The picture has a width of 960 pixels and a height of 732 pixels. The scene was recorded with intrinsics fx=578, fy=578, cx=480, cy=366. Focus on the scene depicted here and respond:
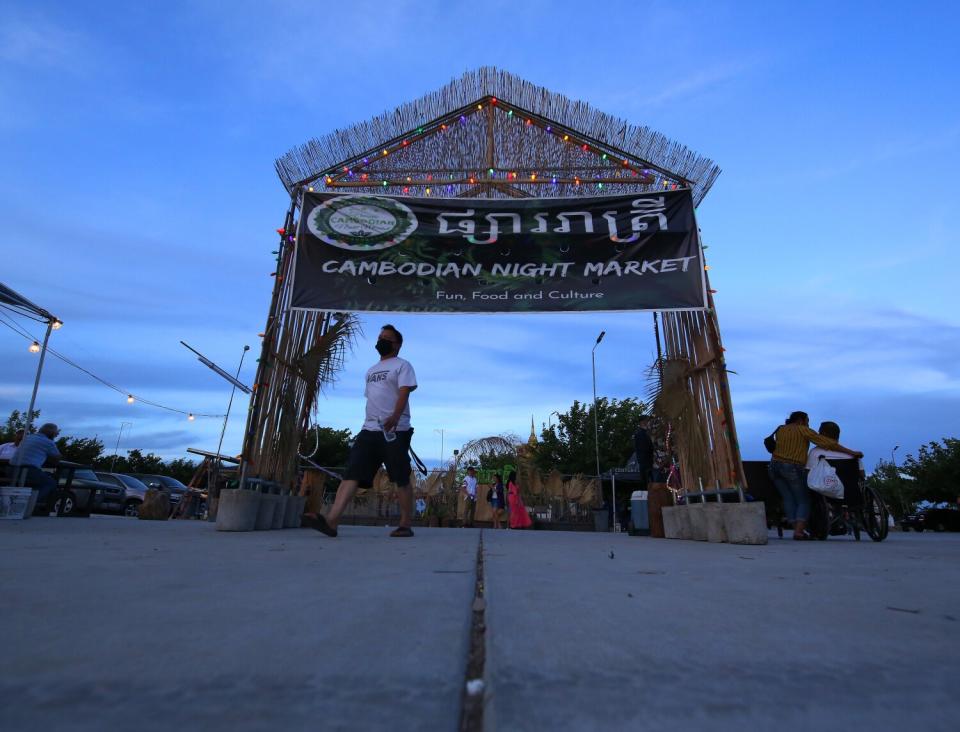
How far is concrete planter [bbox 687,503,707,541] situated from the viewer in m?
5.38

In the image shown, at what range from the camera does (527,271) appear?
6.27 meters

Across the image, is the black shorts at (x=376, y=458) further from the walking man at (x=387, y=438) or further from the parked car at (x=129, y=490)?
the parked car at (x=129, y=490)

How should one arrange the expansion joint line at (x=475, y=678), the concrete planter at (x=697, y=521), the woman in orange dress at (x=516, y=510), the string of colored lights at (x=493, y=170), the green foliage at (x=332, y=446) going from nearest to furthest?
the expansion joint line at (x=475, y=678) → the concrete planter at (x=697, y=521) → the string of colored lights at (x=493, y=170) → the woman in orange dress at (x=516, y=510) → the green foliage at (x=332, y=446)

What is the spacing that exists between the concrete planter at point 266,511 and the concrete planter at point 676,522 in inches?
163

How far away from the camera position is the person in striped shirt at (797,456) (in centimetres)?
612

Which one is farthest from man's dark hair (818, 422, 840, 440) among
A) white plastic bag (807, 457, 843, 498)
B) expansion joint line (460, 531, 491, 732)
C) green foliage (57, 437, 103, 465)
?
green foliage (57, 437, 103, 465)

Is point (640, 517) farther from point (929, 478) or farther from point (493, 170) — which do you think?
point (929, 478)

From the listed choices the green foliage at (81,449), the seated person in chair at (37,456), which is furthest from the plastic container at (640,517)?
the green foliage at (81,449)

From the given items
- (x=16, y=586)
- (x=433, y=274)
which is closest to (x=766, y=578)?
(x=16, y=586)

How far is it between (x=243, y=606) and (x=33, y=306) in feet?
36.5

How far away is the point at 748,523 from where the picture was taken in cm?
473

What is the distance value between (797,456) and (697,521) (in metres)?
1.52

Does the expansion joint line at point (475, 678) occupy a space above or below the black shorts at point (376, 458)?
below

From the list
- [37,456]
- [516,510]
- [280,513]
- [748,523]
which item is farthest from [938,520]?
[37,456]
